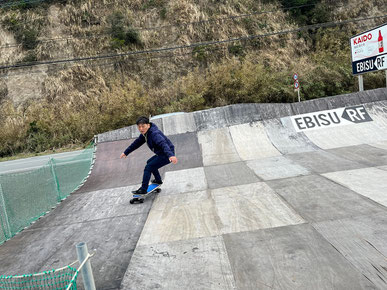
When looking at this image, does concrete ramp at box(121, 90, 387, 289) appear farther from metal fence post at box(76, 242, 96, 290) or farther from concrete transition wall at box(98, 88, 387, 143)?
concrete transition wall at box(98, 88, 387, 143)

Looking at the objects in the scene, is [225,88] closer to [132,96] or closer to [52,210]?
[132,96]

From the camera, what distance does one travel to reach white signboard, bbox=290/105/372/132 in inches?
422

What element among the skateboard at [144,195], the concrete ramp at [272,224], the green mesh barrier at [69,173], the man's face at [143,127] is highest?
the man's face at [143,127]

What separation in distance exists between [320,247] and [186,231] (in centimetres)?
181

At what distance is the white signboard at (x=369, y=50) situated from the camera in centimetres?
1229

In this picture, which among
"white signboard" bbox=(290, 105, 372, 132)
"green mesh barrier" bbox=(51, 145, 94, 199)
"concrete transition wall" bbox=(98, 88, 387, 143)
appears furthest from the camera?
"concrete transition wall" bbox=(98, 88, 387, 143)

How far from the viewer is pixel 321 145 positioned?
9156mm

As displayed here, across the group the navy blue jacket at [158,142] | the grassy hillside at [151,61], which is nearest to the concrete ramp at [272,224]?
the navy blue jacket at [158,142]

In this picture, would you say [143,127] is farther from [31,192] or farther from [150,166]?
[31,192]

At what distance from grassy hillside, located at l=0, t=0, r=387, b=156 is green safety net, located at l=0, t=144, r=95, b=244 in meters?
8.95

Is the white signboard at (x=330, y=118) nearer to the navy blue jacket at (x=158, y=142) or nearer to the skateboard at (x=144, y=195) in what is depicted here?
the skateboard at (x=144, y=195)

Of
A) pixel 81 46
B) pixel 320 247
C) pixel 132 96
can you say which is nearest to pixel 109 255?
pixel 320 247

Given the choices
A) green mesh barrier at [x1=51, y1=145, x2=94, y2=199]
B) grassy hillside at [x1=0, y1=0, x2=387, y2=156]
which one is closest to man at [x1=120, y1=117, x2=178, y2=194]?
green mesh barrier at [x1=51, y1=145, x2=94, y2=199]

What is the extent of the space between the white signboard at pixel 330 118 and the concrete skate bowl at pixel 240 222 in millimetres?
785
